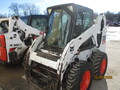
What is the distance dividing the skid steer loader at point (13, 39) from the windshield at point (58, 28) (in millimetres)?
1308

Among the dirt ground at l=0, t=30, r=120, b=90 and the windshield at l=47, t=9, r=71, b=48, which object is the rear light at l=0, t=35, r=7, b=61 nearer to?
the dirt ground at l=0, t=30, r=120, b=90

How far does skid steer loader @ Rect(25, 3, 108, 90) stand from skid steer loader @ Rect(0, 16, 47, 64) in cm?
101

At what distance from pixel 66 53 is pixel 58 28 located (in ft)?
2.98

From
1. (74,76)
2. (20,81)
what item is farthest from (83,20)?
(20,81)

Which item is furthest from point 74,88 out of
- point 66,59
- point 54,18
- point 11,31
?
point 11,31

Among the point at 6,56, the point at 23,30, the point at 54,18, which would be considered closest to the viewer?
the point at 54,18

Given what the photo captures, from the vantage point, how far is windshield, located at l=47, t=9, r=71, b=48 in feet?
8.56

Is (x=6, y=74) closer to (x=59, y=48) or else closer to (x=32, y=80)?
(x=32, y=80)

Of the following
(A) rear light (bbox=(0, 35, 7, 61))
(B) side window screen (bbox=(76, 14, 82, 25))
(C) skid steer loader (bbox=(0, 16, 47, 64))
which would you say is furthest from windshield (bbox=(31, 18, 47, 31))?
(B) side window screen (bbox=(76, 14, 82, 25))

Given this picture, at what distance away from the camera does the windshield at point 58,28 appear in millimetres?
2609

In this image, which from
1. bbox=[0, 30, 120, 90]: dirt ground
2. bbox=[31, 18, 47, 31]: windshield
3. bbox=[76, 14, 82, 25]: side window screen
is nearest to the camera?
bbox=[76, 14, 82, 25]: side window screen

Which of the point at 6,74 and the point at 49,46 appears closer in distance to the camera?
the point at 49,46

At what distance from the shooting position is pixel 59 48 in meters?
2.67

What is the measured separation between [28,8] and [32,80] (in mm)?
37401
